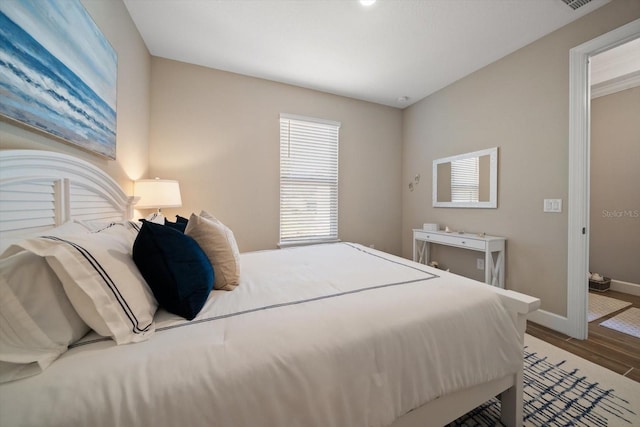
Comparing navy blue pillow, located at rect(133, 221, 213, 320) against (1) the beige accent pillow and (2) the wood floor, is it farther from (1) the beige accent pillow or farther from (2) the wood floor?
(2) the wood floor

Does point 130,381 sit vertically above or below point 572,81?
below

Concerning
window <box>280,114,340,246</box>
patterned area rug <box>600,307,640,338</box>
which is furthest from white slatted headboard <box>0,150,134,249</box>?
patterned area rug <box>600,307,640,338</box>

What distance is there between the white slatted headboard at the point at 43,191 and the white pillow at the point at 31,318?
0.31 metres

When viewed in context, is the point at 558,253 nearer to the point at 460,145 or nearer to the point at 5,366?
the point at 460,145

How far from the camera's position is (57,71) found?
109 centimetres

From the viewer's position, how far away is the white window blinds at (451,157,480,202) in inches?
111

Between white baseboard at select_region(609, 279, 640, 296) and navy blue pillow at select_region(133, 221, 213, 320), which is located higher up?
navy blue pillow at select_region(133, 221, 213, 320)

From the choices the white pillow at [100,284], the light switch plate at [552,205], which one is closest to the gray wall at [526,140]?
the light switch plate at [552,205]

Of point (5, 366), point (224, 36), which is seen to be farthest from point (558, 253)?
Result: point (224, 36)

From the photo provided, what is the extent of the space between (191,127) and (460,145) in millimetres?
3309

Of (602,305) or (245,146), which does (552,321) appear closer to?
(602,305)

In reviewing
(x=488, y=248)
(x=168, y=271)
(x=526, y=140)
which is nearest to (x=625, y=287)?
(x=488, y=248)

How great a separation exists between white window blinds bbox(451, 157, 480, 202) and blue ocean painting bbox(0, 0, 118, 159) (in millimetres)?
3530

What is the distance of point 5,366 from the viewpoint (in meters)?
0.57
